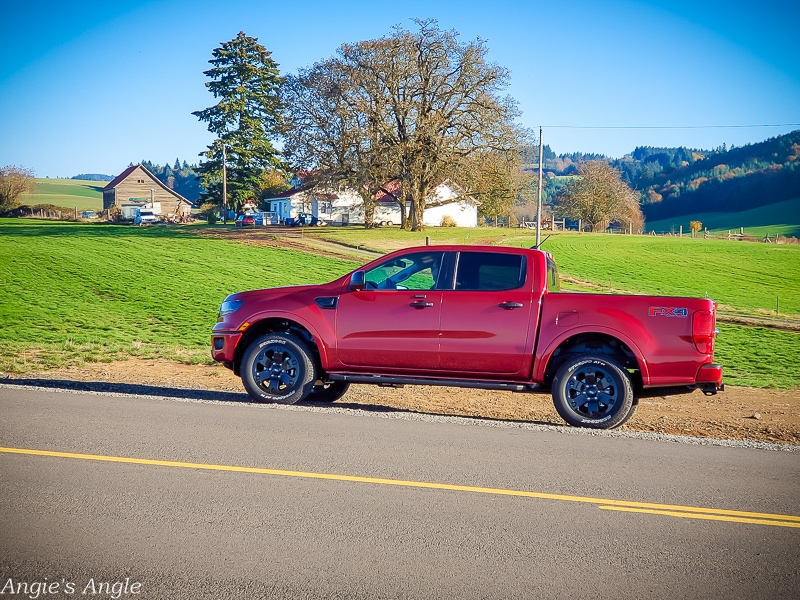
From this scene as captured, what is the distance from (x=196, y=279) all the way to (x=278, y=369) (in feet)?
78.0

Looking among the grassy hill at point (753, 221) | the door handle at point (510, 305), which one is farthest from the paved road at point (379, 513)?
the grassy hill at point (753, 221)

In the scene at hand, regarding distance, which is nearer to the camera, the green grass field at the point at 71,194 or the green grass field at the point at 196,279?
the green grass field at the point at 196,279

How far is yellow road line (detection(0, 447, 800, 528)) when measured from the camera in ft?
18.6

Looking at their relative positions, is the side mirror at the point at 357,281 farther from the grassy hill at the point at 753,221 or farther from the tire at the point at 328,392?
the grassy hill at the point at 753,221

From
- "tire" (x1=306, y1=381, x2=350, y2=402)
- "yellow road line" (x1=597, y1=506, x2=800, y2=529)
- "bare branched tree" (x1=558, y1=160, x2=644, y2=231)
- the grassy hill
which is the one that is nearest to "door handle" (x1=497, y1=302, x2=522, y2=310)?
"tire" (x1=306, y1=381, x2=350, y2=402)

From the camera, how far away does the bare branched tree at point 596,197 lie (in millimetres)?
99250

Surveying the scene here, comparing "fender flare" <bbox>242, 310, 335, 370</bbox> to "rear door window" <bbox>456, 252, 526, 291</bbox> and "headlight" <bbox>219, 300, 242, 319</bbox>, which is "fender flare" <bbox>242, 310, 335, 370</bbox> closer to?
"headlight" <bbox>219, 300, 242, 319</bbox>

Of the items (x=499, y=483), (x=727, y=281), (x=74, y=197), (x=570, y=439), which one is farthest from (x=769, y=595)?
(x=74, y=197)

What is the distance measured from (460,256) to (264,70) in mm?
77405

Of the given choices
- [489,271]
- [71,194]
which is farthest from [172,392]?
[71,194]

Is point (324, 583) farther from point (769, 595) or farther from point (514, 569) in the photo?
point (769, 595)

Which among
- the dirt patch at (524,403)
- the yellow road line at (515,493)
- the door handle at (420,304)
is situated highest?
the door handle at (420,304)

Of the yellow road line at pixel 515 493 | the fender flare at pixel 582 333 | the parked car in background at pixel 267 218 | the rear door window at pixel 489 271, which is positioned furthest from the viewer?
the parked car in background at pixel 267 218

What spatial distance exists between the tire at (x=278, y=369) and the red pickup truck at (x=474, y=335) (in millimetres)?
14
